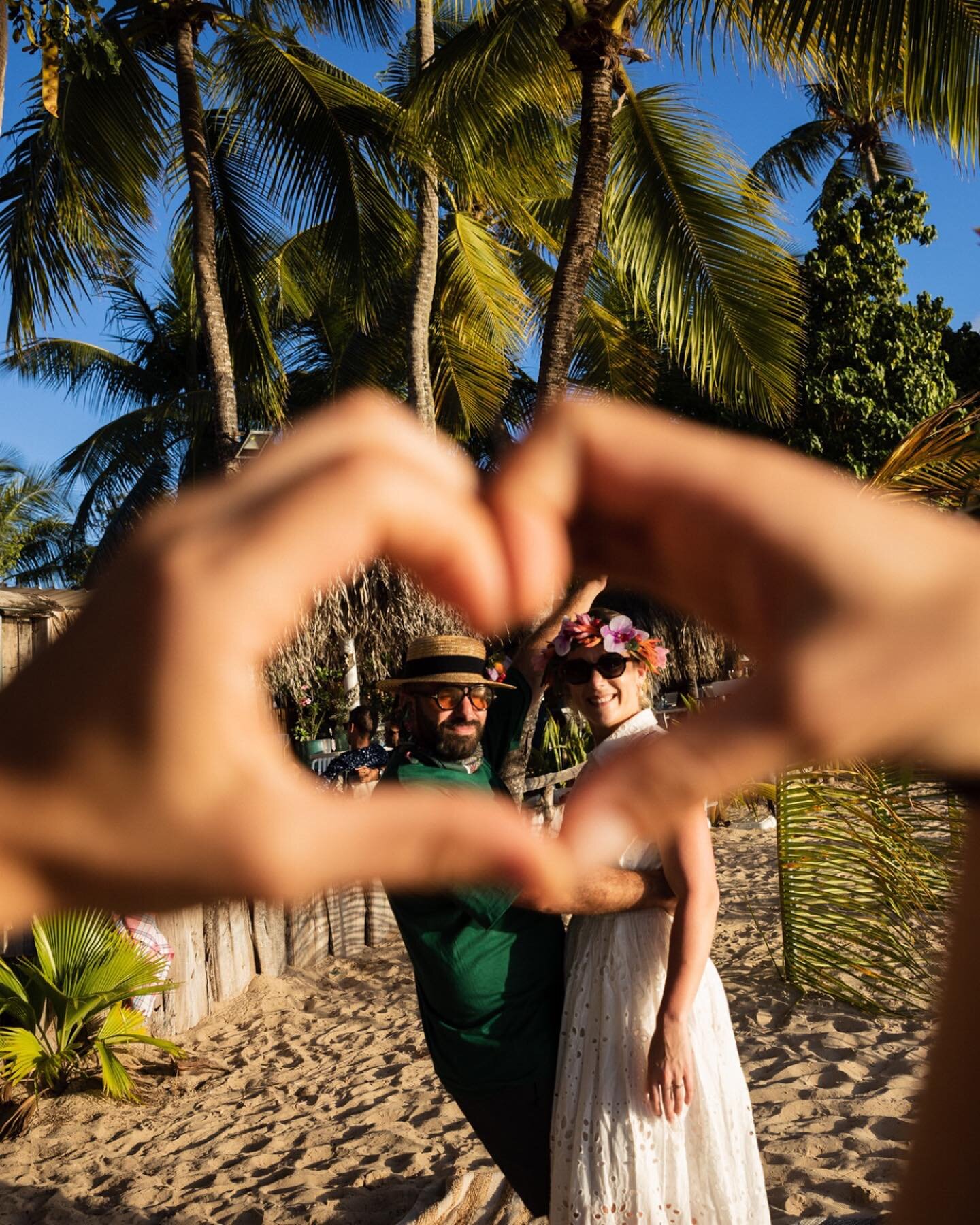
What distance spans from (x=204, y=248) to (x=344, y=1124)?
6.80 meters

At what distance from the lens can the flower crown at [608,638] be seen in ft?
7.22

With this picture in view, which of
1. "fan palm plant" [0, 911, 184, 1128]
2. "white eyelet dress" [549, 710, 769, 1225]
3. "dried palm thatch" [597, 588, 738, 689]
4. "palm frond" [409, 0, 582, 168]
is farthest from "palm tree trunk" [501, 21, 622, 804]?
"dried palm thatch" [597, 588, 738, 689]

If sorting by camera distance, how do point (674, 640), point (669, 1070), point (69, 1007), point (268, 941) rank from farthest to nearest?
point (674, 640) → point (268, 941) → point (69, 1007) → point (669, 1070)

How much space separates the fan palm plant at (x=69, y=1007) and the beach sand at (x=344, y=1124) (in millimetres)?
156

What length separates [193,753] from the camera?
0.99ft

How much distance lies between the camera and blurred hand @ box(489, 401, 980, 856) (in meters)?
0.34

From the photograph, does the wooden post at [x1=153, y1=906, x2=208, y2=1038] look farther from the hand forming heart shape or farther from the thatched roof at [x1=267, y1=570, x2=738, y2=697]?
the hand forming heart shape

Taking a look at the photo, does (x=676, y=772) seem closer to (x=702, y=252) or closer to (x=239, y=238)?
(x=702, y=252)

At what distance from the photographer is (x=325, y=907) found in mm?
6734

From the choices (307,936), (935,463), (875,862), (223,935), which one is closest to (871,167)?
(935,463)

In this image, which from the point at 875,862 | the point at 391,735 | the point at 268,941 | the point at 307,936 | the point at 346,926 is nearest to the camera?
the point at 875,862

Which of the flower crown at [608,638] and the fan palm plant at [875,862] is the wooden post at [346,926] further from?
the flower crown at [608,638]

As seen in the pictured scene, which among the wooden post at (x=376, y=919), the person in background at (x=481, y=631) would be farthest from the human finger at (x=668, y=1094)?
the wooden post at (x=376, y=919)

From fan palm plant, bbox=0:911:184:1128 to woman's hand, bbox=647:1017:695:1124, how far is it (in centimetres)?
323
